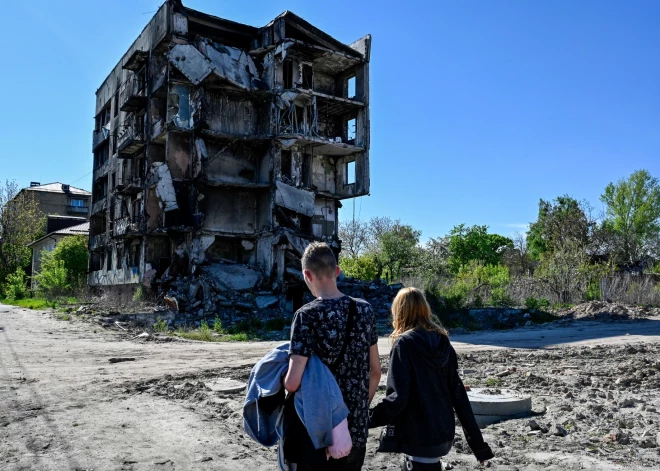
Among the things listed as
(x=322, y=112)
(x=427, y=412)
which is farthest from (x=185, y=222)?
(x=427, y=412)

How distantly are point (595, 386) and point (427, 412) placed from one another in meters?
5.89

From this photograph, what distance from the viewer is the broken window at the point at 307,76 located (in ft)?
106

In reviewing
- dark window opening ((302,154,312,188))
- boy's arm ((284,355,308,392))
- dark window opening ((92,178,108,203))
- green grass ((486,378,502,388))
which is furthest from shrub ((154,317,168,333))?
dark window opening ((92,178,108,203))

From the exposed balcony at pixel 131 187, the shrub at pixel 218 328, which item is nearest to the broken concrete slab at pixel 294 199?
the exposed balcony at pixel 131 187

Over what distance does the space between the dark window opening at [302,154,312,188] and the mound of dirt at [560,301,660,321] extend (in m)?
14.4

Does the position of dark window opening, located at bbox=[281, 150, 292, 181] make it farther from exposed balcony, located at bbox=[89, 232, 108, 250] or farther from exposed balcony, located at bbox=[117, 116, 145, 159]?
exposed balcony, located at bbox=[89, 232, 108, 250]

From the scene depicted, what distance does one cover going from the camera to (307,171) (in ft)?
106

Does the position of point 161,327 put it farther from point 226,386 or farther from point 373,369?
point 373,369

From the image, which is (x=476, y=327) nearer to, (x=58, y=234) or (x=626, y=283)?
(x=626, y=283)

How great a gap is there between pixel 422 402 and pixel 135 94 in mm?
33587

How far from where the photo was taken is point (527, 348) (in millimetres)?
15008

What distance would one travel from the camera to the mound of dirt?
23.9 meters

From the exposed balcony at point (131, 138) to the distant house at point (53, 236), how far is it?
1652cm

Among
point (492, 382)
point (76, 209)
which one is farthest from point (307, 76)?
point (76, 209)
